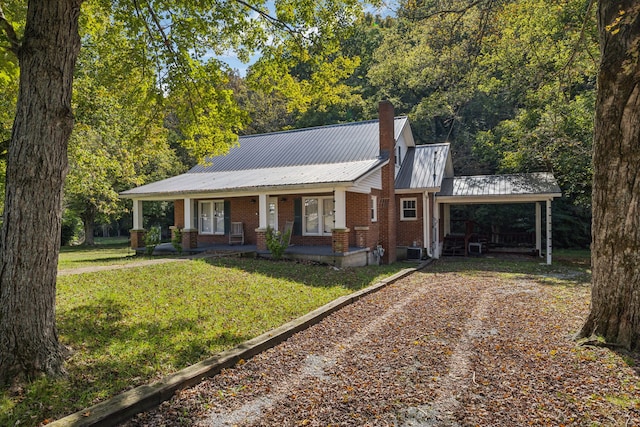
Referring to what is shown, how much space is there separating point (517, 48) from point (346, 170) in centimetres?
684

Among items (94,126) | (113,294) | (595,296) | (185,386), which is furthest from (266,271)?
(94,126)

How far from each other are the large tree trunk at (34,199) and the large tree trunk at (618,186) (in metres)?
6.29

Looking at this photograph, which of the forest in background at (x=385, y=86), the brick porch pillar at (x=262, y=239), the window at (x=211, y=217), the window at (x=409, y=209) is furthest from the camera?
the window at (x=211, y=217)

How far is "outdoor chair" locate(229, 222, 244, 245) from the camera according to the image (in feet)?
54.7

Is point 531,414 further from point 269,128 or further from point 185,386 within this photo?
point 269,128

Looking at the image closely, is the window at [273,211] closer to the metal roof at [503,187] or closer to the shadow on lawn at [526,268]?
the shadow on lawn at [526,268]

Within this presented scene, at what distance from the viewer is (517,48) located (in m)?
12.9

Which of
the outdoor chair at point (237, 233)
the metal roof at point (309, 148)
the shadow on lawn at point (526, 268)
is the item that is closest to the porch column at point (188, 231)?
the outdoor chair at point (237, 233)

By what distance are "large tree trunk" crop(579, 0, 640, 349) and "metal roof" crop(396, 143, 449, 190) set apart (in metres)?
11.1

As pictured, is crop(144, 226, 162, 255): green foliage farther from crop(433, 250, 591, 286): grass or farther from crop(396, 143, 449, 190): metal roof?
crop(433, 250, 591, 286): grass

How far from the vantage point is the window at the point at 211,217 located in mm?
17672

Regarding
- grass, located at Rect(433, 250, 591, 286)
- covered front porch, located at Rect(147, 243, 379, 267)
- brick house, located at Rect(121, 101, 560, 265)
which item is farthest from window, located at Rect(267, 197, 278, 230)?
grass, located at Rect(433, 250, 591, 286)

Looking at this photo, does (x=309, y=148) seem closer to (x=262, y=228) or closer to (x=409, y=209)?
(x=409, y=209)

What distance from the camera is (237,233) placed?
1688 centimetres
